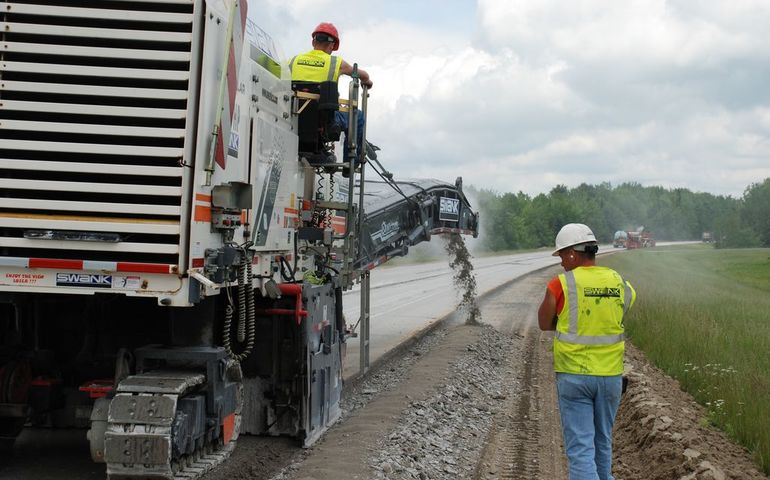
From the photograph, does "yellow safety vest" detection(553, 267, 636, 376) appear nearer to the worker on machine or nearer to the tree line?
the worker on machine

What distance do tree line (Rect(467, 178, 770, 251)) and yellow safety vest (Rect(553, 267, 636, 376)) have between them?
47232mm

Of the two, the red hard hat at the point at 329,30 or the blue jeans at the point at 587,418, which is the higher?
the red hard hat at the point at 329,30

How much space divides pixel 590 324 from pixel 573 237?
61cm

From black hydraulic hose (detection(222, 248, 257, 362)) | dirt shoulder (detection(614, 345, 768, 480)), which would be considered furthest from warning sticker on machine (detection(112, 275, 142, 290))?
dirt shoulder (detection(614, 345, 768, 480))

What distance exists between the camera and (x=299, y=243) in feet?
26.7

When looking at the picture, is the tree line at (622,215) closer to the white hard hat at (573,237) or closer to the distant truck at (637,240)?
the distant truck at (637,240)

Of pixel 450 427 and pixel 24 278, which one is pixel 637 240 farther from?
pixel 24 278

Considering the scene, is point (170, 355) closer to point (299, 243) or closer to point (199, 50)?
point (199, 50)

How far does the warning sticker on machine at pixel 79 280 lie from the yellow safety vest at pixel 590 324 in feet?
9.72

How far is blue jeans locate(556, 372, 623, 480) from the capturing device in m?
5.48

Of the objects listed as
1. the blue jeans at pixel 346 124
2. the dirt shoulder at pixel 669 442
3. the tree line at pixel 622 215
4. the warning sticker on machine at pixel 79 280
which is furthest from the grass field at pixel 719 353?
the tree line at pixel 622 215

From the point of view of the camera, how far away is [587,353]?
18.1 feet

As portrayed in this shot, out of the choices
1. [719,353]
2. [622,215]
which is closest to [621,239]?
[622,215]

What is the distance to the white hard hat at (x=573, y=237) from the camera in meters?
5.67
